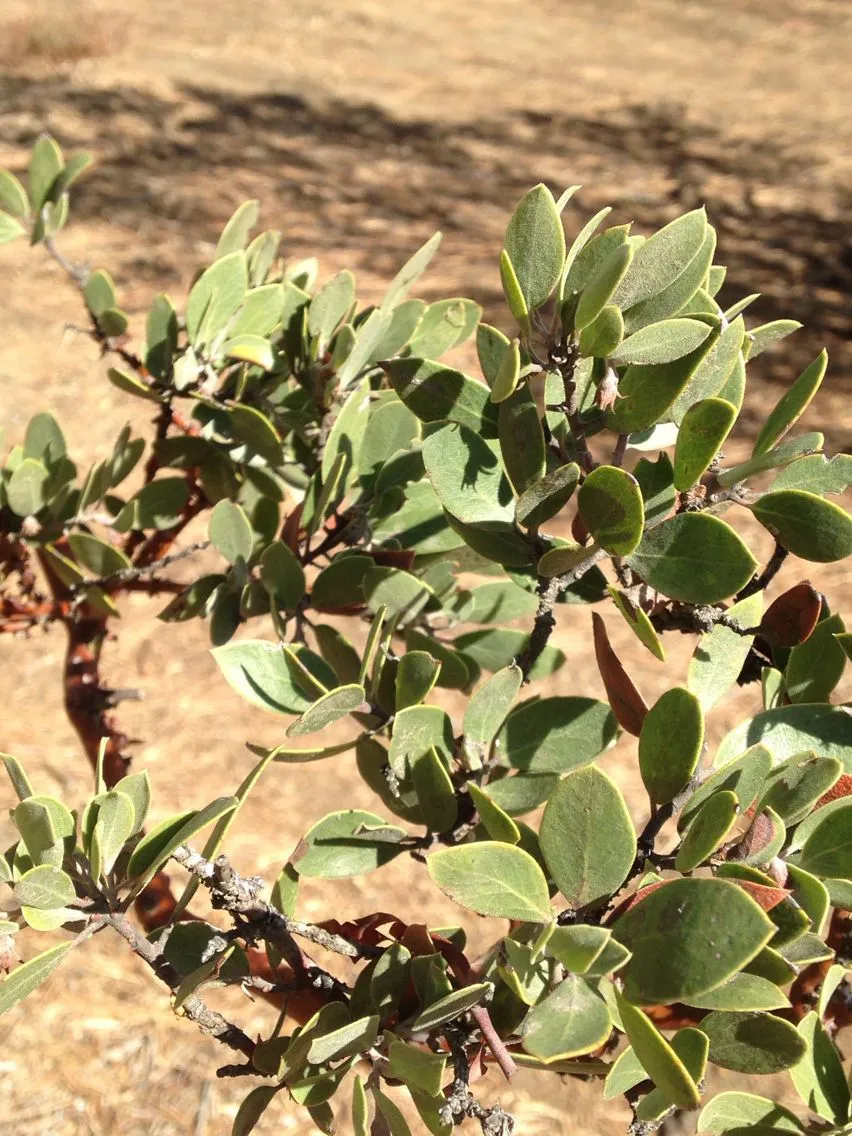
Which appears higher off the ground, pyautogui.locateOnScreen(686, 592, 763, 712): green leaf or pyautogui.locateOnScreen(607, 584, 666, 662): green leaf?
pyautogui.locateOnScreen(607, 584, 666, 662): green leaf

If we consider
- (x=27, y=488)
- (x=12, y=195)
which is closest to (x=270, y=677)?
(x=27, y=488)

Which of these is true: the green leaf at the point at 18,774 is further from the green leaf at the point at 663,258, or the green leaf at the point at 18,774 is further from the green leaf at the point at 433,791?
the green leaf at the point at 663,258

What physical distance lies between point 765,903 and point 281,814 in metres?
1.89

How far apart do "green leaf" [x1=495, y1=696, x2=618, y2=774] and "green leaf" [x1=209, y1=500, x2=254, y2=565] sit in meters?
0.27

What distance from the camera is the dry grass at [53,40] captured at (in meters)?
6.35

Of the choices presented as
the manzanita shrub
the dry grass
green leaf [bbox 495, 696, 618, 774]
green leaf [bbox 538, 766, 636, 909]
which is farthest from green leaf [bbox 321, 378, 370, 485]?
the dry grass

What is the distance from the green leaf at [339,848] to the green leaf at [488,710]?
70 mm

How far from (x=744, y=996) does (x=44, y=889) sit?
0.33 m

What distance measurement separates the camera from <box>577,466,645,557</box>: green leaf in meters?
Answer: 0.53

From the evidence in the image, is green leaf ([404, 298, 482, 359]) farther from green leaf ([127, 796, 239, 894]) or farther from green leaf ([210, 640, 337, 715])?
green leaf ([127, 796, 239, 894])

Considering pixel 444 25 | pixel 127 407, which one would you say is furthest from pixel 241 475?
pixel 444 25

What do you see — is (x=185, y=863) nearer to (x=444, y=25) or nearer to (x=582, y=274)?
(x=582, y=274)

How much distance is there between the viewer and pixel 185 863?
1.83 feet

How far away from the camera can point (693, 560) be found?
569 millimetres
